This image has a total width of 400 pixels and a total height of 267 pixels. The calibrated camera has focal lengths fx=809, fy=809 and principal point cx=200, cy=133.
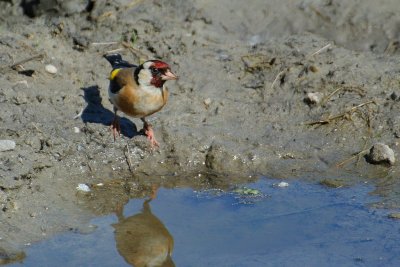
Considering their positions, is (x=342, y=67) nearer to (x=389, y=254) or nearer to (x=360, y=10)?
(x=360, y=10)

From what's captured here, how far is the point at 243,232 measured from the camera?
6.36m

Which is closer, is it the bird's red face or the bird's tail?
the bird's red face

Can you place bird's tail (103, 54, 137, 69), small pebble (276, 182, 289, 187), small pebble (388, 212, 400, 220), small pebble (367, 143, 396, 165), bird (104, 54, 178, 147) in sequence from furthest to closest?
bird's tail (103, 54, 137, 69), bird (104, 54, 178, 147), small pebble (367, 143, 396, 165), small pebble (276, 182, 289, 187), small pebble (388, 212, 400, 220)

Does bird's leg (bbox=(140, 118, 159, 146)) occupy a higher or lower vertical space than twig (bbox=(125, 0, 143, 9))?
lower

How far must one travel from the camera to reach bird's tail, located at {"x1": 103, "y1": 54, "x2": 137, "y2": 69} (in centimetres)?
816

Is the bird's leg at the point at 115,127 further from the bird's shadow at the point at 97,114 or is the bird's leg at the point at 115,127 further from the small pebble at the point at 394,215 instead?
the small pebble at the point at 394,215

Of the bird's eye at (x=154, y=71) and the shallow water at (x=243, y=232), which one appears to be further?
the bird's eye at (x=154, y=71)

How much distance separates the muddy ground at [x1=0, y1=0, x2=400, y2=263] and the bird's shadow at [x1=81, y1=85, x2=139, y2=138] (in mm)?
17

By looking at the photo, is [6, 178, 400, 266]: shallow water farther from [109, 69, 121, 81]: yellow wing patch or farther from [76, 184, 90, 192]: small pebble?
[109, 69, 121, 81]: yellow wing patch

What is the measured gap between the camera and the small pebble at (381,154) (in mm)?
7320

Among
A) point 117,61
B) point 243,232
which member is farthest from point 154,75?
point 243,232

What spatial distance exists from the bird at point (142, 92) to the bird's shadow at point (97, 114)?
121mm

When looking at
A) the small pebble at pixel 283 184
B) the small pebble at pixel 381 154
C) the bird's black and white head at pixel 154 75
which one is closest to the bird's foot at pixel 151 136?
the bird's black and white head at pixel 154 75

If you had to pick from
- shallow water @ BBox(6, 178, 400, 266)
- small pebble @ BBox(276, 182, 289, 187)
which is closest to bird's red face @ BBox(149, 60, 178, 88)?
shallow water @ BBox(6, 178, 400, 266)
